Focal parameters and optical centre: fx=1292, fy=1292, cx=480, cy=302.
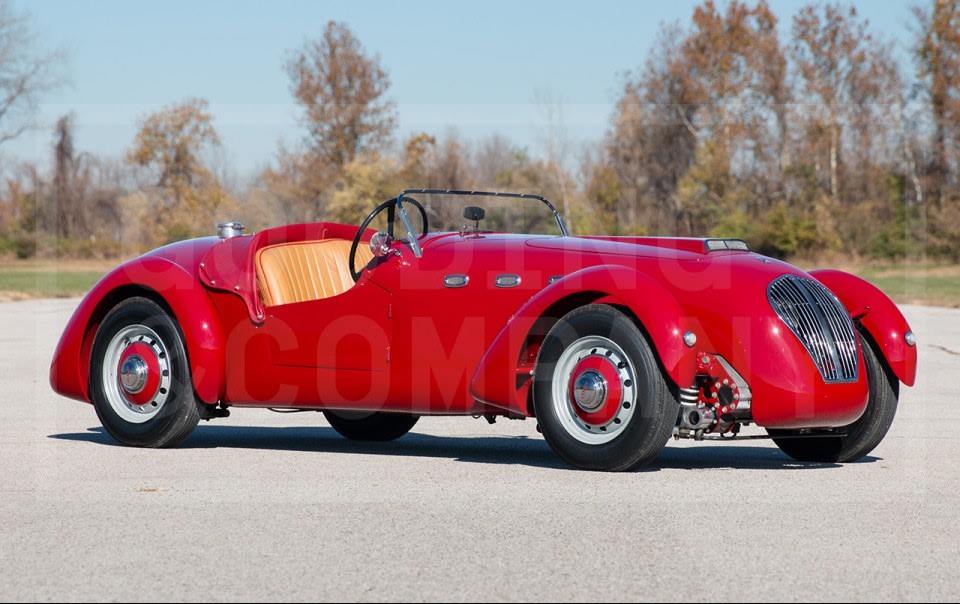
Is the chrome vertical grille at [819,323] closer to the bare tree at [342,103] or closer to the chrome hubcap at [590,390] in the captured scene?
the chrome hubcap at [590,390]

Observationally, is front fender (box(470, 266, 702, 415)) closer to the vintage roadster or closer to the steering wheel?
the vintage roadster

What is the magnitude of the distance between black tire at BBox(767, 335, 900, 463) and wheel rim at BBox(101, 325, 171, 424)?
150 inches

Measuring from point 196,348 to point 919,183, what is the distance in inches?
2678

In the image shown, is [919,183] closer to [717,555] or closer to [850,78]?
[850,78]

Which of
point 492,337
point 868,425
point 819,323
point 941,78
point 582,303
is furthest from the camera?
point 941,78

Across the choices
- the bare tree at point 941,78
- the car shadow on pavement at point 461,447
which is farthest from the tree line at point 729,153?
the car shadow on pavement at point 461,447

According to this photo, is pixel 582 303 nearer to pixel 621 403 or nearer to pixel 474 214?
pixel 621 403

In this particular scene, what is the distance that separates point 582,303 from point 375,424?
2255 mm

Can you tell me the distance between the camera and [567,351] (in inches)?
259

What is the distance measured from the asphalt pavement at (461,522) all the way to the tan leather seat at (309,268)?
38.3 inches

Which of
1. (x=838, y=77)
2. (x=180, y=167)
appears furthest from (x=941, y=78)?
(x=180, y=167)

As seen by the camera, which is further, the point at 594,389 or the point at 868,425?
the point at 868,425

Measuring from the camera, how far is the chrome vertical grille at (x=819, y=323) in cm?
644

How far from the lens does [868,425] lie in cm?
721
